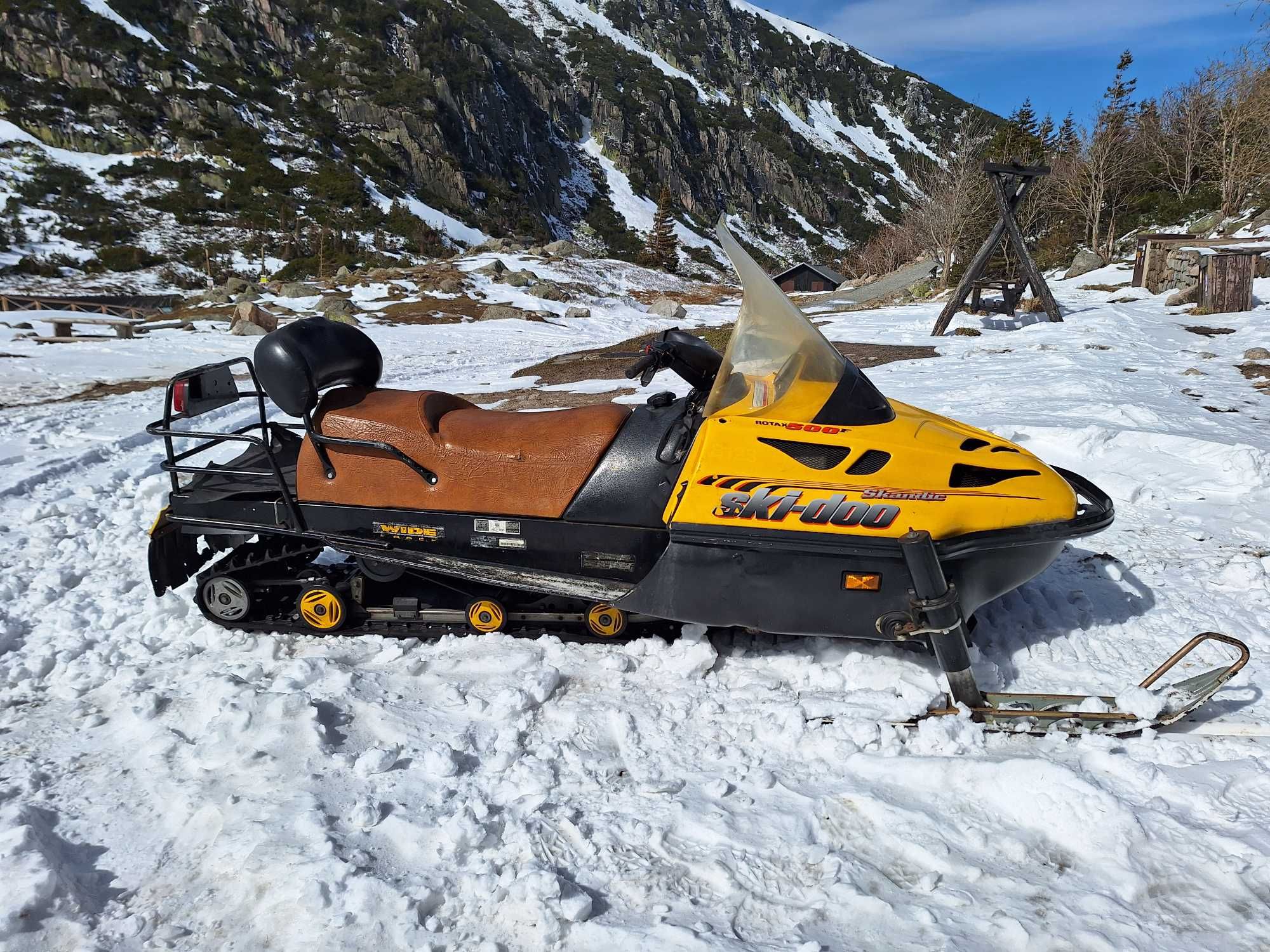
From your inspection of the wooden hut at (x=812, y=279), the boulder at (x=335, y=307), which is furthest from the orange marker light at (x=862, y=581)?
the wooden hut at (x=812, y=279)

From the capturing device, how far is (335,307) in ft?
64.5

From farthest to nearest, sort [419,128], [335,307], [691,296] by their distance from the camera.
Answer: [419,128] → [691,296] → [335,307]

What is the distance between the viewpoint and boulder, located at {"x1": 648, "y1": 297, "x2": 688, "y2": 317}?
2519cm

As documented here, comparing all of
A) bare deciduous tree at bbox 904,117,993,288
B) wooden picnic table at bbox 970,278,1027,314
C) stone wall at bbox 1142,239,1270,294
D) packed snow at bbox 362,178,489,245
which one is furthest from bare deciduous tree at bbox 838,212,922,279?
wooden picnic table at bbox 970,278,1027,314

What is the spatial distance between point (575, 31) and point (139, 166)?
9769cm

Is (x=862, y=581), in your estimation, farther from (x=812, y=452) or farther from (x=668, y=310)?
(x=668, y=310)

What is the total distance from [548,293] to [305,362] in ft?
76.5

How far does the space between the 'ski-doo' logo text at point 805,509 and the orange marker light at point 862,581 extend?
190 millimetres

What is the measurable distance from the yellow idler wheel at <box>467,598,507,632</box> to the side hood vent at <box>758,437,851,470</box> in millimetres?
1407

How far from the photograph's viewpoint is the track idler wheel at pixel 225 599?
3.48 metres

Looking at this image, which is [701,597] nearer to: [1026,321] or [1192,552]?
[1192,552]

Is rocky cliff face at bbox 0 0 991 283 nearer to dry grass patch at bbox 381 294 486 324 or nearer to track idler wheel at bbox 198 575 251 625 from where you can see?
dry grass patch at bbox 381 294 486 324

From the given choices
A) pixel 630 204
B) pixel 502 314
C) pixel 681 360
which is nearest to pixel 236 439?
pixel 681 360

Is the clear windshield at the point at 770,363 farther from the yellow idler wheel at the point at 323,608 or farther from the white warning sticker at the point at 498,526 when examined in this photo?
the yellow idler wheel at the point at 323,608
